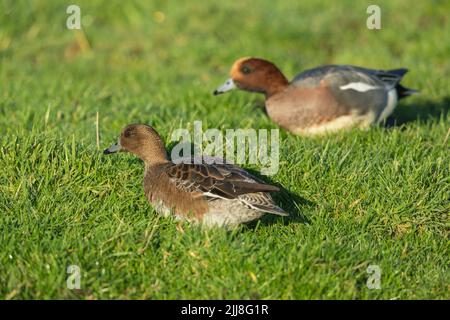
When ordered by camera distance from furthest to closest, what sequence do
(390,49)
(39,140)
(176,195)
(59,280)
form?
(390,49)
(39,140)
(176,195)
(59,280)

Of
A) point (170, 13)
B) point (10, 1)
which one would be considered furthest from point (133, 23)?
point (10, 1)

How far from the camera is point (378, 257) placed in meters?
4.15

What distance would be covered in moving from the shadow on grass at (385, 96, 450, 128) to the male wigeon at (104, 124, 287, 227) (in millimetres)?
2496

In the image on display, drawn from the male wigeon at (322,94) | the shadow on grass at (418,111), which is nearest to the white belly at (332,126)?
the male wigeon at (322,94)

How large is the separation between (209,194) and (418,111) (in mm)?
3400

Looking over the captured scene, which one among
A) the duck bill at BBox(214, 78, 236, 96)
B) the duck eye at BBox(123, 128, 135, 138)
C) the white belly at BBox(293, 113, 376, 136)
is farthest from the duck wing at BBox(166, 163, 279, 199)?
the duck bill at BBox(214, 78, 236, 96)

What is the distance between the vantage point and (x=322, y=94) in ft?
19.9

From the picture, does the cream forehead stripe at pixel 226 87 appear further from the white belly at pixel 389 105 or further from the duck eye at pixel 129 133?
the duck eye at pixel 129 133

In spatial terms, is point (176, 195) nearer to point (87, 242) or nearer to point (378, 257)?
point (87, 242)

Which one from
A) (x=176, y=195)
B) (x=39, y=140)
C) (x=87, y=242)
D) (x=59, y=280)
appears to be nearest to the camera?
(x=59, y=280)

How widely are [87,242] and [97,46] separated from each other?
5075 mm

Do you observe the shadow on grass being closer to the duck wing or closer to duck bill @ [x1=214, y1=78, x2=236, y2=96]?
duck bill @ [x1=214, y1=78, x2=236, y2=96]

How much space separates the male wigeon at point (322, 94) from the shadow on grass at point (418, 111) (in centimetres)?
29

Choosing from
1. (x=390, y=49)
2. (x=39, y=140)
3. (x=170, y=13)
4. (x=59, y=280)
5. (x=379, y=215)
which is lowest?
(x=59, y=280)
